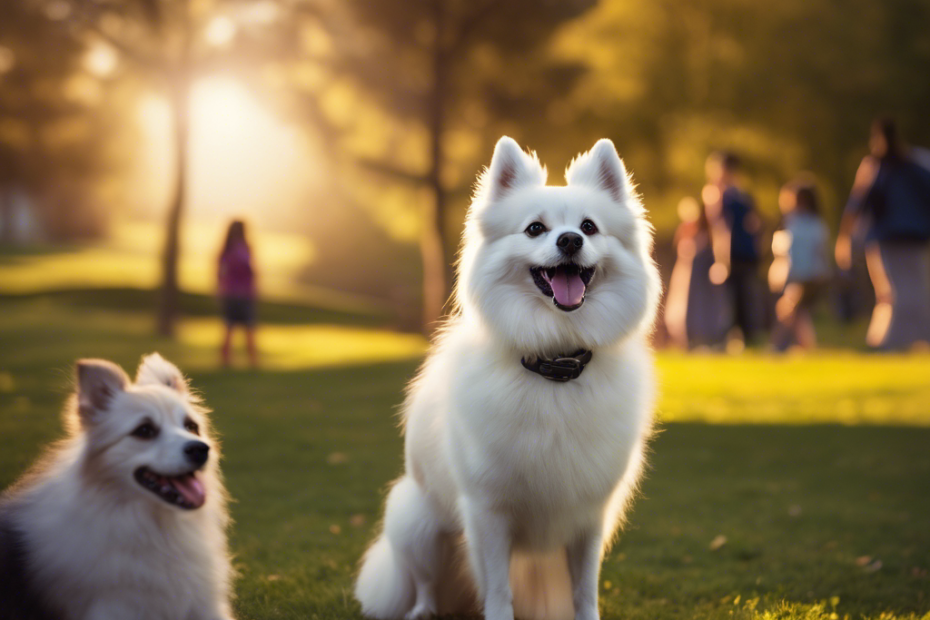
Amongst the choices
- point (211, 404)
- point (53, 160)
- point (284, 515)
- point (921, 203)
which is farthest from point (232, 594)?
point (53, 160)

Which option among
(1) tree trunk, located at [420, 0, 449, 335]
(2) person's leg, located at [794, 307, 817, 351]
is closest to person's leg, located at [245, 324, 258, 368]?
(1) tree trunk, located at [420, 0, 449, 335]

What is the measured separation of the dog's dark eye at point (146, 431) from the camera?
10.4 feet

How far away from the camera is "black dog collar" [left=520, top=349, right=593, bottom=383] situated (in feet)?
11.1

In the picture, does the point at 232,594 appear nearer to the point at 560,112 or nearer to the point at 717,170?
the point at 717,170

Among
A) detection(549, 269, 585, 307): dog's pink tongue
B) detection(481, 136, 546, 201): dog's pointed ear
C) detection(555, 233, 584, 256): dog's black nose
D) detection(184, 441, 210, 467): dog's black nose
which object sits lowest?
detection(184, 441, 210, 467): dog's black nose

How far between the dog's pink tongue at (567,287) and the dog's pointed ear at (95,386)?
5.83ft

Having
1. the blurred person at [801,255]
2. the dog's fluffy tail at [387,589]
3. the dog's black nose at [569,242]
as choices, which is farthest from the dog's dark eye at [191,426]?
the blurred person at [801,255]

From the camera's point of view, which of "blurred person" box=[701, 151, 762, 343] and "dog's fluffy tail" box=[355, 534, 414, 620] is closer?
"dog's fluffy tail" box=[355, 534, 414, 620]

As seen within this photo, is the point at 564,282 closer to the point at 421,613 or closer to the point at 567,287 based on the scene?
the point at 567,287

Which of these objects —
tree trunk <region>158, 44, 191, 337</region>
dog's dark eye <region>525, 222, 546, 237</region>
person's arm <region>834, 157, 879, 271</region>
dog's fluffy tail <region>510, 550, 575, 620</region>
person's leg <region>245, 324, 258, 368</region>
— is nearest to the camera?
dog's dark eye <region>525, 222, 546, 237</region>

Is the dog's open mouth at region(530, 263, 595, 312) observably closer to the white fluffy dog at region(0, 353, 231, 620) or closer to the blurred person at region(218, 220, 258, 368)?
the white fluffy dog at region(0, 353, 231, 620)

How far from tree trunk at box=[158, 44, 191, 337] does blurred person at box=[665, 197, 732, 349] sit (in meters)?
10.6

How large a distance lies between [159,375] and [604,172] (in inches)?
84.2

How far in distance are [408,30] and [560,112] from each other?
409 cm
